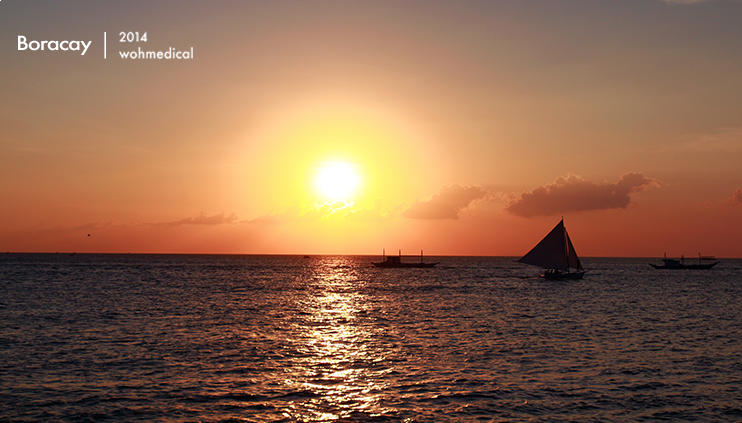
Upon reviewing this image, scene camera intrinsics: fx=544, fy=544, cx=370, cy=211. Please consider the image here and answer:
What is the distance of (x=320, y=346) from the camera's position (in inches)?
1496

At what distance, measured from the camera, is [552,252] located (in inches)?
4419

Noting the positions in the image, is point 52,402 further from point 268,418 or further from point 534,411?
point 534,411

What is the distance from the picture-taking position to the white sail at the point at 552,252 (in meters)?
111

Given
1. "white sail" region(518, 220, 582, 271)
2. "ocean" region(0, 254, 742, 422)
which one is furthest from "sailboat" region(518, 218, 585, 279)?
"ocean" region(0, 254, 742, 422)

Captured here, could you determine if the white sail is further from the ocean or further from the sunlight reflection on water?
the sunlight reflection on water

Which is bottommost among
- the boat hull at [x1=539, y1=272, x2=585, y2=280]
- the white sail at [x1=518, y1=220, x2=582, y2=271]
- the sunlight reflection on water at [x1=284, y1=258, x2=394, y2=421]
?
the boat hull at [x1=539, y1=272, x2=585, y2=280]

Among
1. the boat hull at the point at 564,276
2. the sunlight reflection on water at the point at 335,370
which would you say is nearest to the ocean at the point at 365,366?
the sunlight reflection on water at the point at 335,370

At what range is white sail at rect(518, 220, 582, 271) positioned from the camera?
364 ft

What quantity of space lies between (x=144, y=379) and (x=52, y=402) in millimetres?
4629

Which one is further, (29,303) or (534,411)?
(29,303)

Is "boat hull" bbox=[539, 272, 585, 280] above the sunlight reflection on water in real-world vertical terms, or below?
below

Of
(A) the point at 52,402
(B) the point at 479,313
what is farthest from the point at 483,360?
(B) the point at 479,313

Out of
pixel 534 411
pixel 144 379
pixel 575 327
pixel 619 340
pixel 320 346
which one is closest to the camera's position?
pixel 534 411

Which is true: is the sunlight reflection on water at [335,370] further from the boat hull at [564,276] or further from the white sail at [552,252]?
the boat hull at [564,276]
